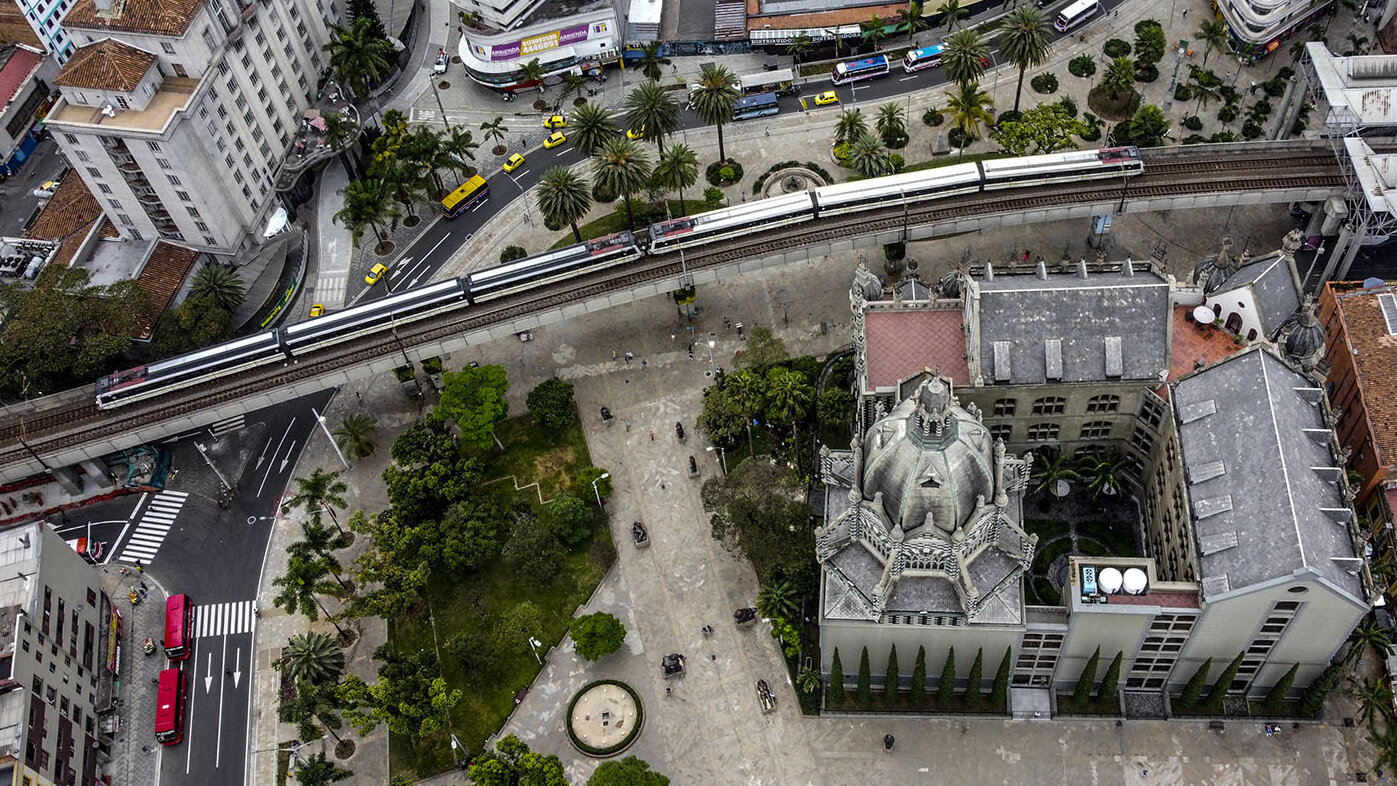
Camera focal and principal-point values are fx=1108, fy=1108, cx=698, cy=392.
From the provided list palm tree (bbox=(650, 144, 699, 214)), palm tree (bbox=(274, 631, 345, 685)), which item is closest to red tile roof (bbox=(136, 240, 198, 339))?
palm tree (bbox=(274, 631, 345, 685))

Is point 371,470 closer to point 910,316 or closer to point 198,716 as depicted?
point 198,716

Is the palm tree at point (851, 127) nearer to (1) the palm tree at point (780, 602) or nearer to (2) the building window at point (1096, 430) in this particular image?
(2) the building window at point (1096, 430)

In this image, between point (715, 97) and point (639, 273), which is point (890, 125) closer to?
point (715, 97)

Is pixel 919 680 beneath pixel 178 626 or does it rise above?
beneath

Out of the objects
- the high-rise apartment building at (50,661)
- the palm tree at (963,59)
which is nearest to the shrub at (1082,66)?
the palm tree at (963,59)

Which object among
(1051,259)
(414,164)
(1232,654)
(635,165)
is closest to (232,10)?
(414,164)

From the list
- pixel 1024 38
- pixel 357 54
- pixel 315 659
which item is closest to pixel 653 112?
pixel 357 54
